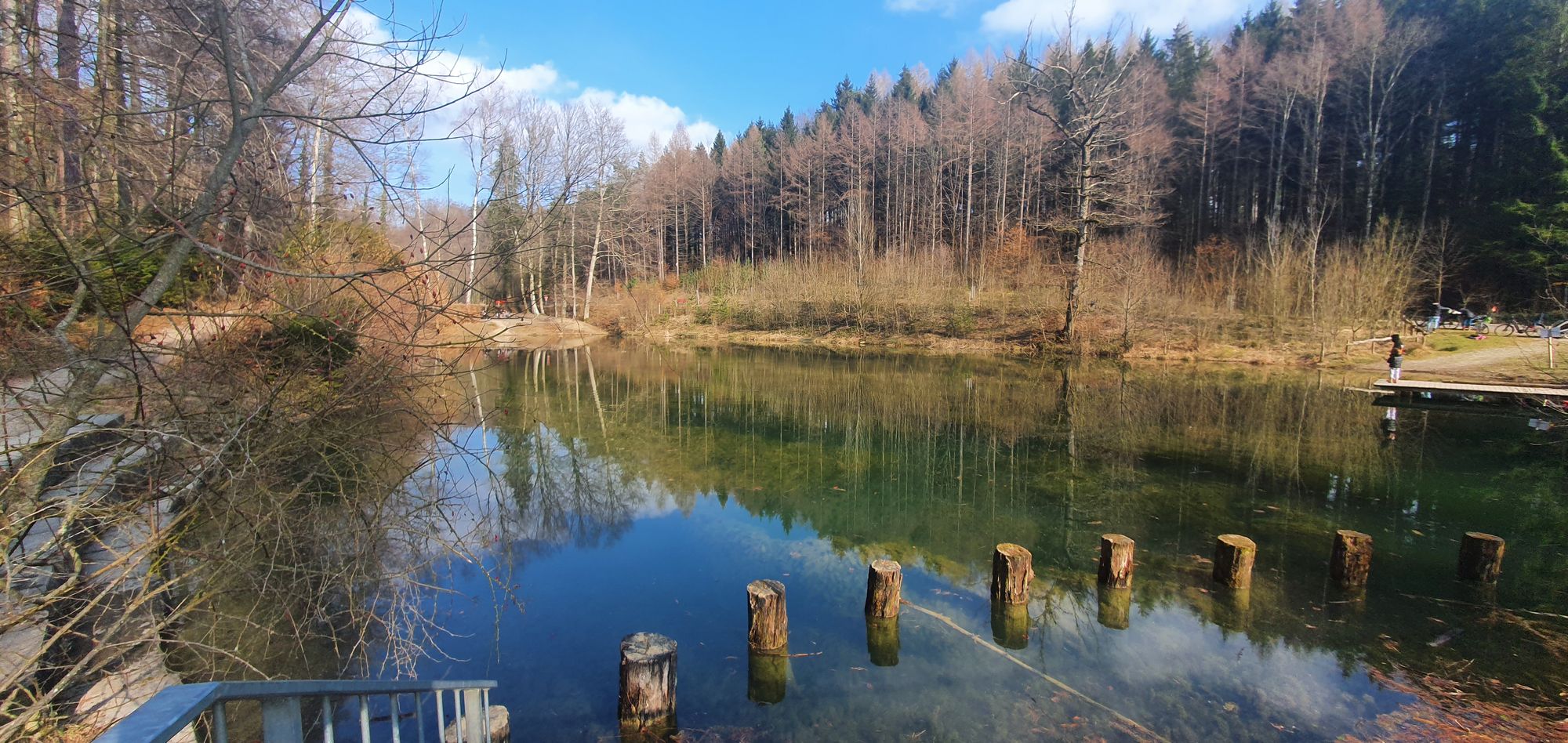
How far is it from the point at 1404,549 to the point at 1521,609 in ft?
4.55

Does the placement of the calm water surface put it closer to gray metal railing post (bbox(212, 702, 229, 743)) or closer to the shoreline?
gray metal railing post (bbox(212, 702, 229, 743))

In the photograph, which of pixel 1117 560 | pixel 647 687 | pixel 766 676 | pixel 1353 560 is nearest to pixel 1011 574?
pixel 1117 560

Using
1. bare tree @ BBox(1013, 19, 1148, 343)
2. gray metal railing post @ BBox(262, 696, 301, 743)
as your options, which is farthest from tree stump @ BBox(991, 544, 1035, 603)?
bare tree @ BBox(1013, 19, 1148, 343)

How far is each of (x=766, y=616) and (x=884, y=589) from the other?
1.12 m

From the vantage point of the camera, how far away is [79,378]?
312 cm

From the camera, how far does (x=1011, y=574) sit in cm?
606

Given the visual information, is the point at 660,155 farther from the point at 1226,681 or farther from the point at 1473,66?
the point at 1226,681

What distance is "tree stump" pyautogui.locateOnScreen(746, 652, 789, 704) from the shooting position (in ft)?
15.9

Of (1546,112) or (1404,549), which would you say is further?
(1546,112)

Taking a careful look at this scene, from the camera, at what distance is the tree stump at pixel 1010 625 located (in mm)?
5520

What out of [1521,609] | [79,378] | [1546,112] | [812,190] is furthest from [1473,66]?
[79,378]

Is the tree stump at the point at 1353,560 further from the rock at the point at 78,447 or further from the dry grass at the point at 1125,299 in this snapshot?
the dry grass at the point at 1125,299

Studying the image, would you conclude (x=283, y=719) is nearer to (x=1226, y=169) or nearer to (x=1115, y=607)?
(x=1115, y=607)

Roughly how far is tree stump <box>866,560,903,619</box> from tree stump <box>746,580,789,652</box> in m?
0.91
